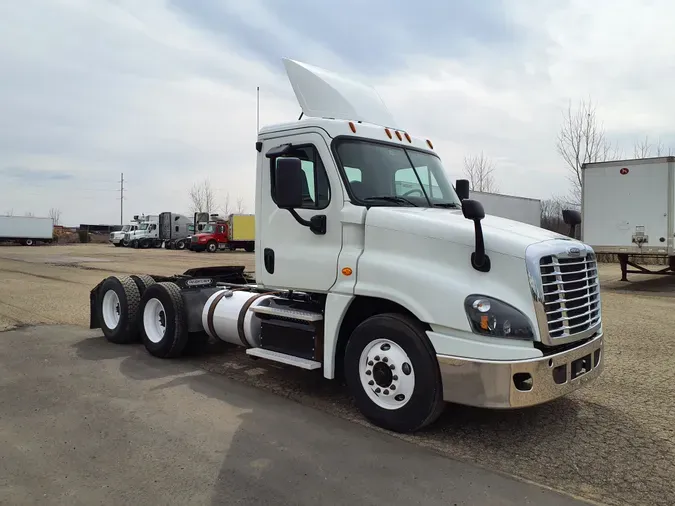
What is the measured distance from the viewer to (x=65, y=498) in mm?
3420

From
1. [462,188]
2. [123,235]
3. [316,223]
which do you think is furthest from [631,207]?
[123,235]

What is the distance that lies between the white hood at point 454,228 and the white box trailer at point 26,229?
208ft

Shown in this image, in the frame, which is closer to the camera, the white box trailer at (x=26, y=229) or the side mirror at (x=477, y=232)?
the side mirror at (x=477, y=232)

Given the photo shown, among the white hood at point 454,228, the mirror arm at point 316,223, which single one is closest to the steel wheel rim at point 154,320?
the mirror arm at point 316,223

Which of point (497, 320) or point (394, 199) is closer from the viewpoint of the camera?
point (497, 320)

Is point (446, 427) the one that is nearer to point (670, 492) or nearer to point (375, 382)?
point (375, 382)

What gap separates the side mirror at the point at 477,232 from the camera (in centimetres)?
397

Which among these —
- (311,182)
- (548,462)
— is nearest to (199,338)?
(311,182)

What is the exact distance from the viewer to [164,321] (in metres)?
7.17

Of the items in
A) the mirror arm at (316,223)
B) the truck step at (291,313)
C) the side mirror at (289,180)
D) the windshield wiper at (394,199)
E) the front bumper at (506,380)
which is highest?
the side mirror at (289,180)

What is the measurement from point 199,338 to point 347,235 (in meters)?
3.21

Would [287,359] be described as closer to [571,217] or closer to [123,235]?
[571,217]

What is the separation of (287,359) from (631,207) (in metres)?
14.1

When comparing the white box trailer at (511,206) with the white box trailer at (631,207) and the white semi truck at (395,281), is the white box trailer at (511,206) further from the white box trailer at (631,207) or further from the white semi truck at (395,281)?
the white semi truck at (395,281)
